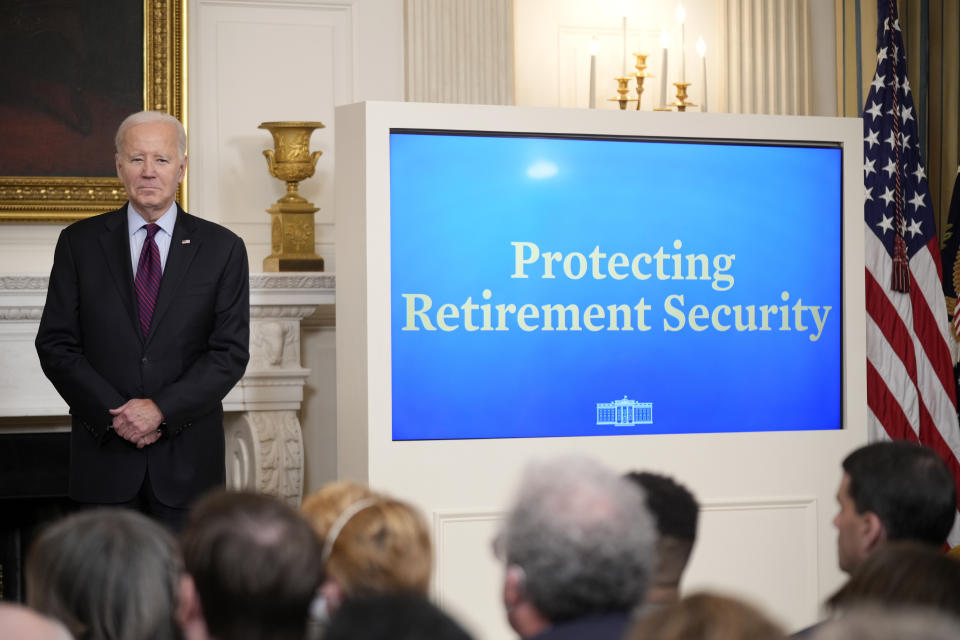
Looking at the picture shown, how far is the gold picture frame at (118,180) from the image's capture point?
494 centimetres

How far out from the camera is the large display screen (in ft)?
12.4

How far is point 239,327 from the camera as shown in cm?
336

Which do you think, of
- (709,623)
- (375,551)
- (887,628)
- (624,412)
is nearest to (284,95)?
(624,412)

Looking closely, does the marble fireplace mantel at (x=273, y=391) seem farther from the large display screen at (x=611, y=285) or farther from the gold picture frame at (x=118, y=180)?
the large display screen at (x=611, y=285)

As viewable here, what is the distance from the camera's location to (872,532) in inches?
90.3

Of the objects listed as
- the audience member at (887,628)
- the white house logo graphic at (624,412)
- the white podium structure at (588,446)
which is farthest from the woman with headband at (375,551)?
the white house logo graphic at (624,412)

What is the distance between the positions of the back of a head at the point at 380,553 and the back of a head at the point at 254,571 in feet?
0.73

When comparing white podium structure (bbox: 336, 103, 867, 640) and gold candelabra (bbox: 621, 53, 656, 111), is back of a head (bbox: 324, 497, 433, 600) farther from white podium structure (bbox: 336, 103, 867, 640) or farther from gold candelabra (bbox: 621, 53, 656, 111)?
gold candelabra (bbox: 621, 53, 656, 111)

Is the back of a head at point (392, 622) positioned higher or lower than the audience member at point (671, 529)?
higher

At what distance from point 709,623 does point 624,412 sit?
2.67 metres

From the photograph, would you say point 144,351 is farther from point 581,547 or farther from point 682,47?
point 682,47

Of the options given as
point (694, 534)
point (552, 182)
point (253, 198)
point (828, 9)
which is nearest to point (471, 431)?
point (552, 182)

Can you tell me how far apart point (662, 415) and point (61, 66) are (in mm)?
2829

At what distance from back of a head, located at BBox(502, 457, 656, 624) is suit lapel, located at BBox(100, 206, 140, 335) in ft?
6.06
